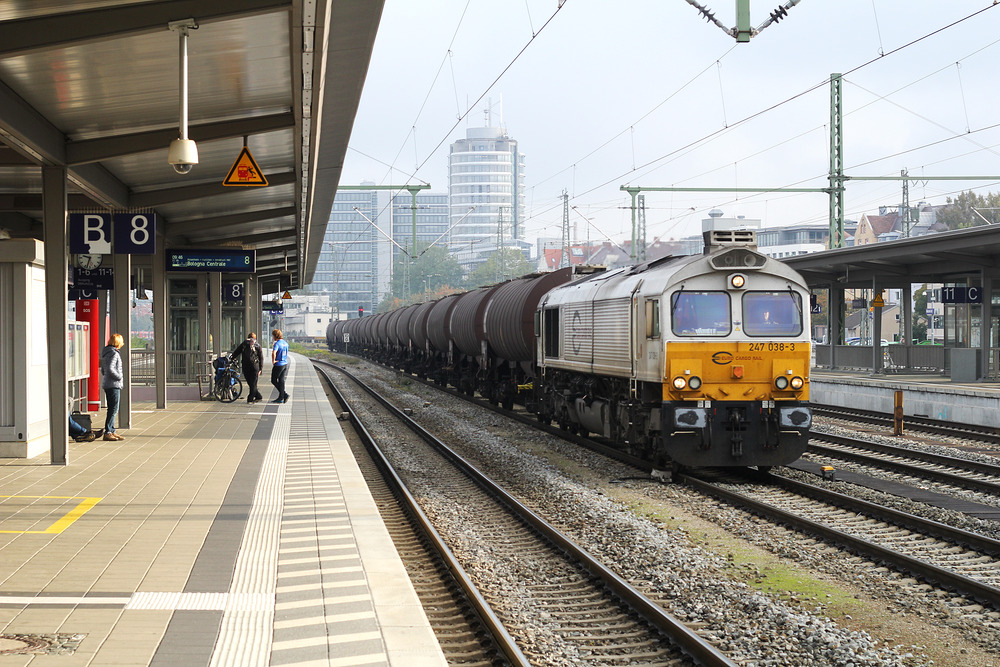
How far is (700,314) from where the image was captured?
12688mm

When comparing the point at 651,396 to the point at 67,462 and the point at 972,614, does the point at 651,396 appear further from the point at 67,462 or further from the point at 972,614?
the point at 67,462

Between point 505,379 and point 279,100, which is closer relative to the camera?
point 279,100

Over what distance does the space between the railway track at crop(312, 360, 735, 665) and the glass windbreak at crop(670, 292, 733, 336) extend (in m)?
3.17

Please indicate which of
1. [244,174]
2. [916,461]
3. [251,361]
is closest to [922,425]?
[916,461]

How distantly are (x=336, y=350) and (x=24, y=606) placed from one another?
268ft

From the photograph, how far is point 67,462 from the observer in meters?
12.4

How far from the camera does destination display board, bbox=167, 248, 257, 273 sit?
66.5 feet

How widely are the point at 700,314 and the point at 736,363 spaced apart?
0.78 metres

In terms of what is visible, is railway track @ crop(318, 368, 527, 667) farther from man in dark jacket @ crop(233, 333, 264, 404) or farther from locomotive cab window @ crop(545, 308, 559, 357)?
man in dark jacket @ crop(233, 333, 264, 404)

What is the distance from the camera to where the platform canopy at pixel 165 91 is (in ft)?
27.7

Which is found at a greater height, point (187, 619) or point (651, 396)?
point (651, 396)

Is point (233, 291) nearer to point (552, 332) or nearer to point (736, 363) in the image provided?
point (552, 332)

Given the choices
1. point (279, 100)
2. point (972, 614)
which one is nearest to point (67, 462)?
point (279, 100)

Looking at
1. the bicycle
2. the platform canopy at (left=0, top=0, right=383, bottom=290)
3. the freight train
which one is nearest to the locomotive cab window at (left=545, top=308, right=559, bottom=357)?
the freight train
